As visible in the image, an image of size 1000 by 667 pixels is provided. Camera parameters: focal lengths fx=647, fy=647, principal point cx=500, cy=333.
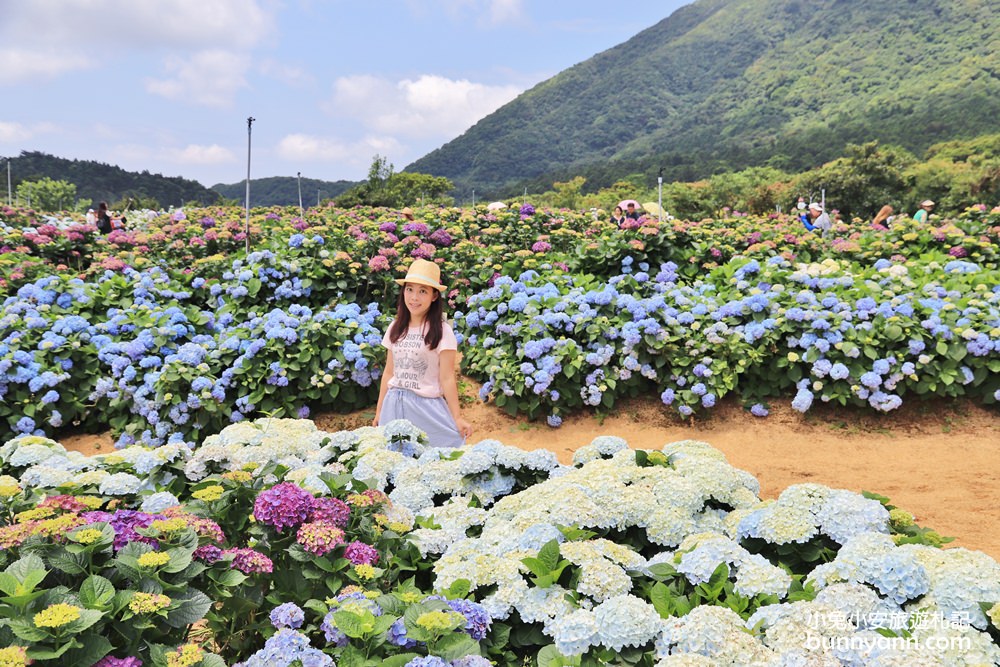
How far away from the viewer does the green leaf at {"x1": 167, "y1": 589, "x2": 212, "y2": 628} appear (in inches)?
51.0

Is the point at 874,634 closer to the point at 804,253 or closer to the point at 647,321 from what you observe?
the point at 647,321

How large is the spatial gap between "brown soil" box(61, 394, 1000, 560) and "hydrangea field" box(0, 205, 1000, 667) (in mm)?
142

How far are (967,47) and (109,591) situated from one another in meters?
114

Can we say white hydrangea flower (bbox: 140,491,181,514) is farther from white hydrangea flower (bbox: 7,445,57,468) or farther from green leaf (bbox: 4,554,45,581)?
white hydrangea flower (bbox: 7,445,57,468)

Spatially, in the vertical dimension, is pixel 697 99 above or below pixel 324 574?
above

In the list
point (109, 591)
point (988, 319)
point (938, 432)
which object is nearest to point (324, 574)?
point (109, 591)

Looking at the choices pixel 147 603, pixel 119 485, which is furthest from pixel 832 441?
pixel 147 603

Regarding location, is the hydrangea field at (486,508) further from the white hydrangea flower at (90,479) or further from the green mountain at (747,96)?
the green mountain at (747,96)

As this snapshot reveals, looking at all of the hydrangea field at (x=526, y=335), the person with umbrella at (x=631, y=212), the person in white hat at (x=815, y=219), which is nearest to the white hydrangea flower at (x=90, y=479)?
the hydrangea field at (x=526, y=335)

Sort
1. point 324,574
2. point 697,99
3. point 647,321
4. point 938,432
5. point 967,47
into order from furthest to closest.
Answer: point 697,99 → point 967,47 → point 647,321 → point 938,432 → point 324,574

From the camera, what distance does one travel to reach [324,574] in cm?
159

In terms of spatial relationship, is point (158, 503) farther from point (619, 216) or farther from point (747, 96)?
point (747, 96)

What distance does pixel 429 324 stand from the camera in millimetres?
3508

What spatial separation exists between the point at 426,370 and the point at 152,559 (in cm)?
229
